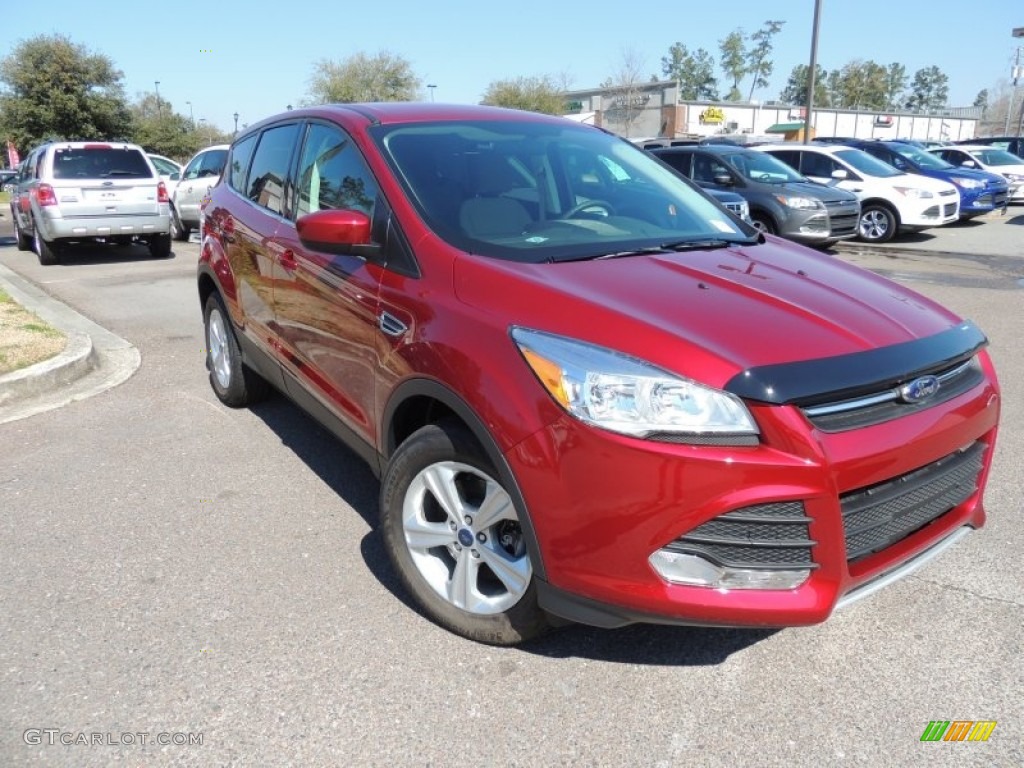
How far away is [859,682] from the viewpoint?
2.56 meters

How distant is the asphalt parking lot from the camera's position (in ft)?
7.57

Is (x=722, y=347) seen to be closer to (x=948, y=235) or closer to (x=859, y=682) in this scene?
(x=859, y=682)

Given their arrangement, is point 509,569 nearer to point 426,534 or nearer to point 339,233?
point 426,534

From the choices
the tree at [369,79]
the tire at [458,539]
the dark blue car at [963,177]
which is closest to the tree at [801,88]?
the tree at [369,79]

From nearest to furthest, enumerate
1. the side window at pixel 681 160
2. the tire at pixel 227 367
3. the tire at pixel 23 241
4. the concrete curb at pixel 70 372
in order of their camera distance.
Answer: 1. the tire at pixel 227 367
2. the concrete curb at pixel 70 372
3. the side window at pixel 681 160
4. the tire at pixel 23 241

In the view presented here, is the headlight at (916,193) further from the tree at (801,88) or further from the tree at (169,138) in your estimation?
the tree at (801,88)

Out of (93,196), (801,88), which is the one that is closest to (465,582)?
(93,196)

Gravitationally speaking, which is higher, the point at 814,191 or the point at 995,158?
the point at 995,158

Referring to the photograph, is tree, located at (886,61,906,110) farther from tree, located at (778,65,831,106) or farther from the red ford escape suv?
the red ford escape suv

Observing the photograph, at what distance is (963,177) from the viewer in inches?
663

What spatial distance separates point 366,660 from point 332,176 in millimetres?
2078

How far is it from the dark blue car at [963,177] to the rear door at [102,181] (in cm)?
1428

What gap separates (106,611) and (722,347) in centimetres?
238

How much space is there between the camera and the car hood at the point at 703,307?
7.32ft
